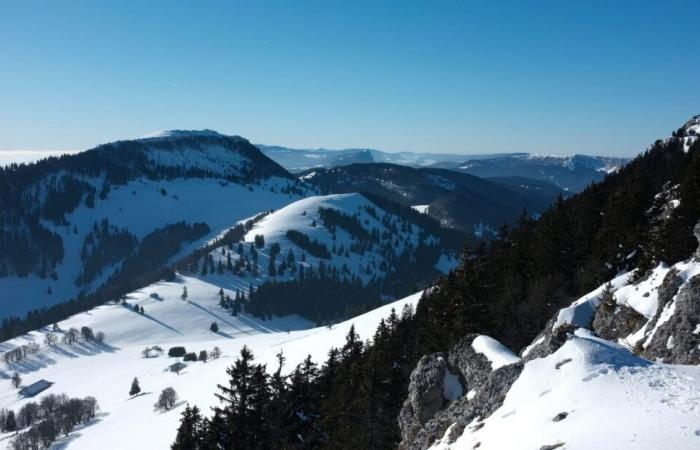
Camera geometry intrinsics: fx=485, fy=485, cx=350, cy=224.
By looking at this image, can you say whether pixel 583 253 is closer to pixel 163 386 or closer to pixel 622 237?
pixel 622 237

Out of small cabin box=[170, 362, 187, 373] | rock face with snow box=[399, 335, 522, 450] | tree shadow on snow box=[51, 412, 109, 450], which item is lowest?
tree shadow on snow box=[51, 412, 109, 450]

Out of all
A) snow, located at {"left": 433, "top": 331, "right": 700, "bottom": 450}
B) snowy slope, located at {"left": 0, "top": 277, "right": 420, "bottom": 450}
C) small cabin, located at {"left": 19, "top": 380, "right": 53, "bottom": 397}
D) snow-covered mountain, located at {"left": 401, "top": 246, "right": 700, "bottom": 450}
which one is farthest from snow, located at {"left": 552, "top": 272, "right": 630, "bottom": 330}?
small cabin, located at {"left": 19, "top": 380, "right": 53, "bottom": 397}

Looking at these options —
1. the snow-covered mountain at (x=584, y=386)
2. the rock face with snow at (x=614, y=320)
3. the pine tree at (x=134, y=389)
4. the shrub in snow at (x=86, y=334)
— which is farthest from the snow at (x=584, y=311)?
the shrub in snow at (x=86, y=334)

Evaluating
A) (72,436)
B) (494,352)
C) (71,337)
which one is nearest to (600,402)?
(494,352)

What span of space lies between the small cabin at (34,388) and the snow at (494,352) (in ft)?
552

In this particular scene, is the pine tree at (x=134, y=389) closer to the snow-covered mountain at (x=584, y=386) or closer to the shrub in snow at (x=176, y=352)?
the shrub in snow at (x=176, y=352)

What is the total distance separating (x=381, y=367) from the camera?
3900 centimetres

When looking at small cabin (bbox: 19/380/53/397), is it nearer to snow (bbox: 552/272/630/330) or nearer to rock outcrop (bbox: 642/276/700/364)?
snow (bbox: 552/272/630/330)

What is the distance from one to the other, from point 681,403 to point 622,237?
38132mm

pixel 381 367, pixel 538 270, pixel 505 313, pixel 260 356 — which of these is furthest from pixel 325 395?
pixel 260 356

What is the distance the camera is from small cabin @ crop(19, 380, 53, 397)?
152 meters

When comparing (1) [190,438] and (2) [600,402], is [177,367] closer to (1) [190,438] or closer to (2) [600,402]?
(1) [190,438]

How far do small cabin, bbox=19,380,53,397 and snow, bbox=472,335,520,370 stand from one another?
552 feet

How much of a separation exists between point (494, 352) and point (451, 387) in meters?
4.17
